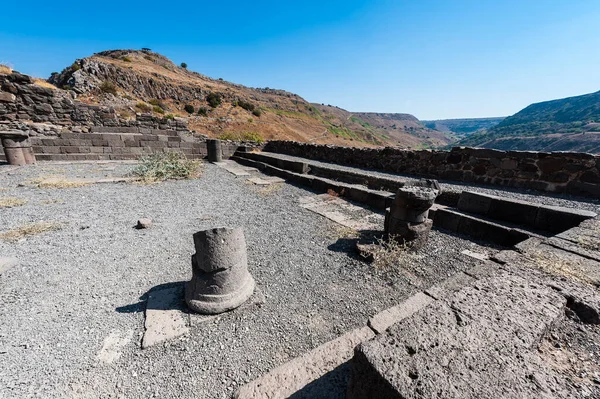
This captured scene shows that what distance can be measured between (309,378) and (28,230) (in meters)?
4.81

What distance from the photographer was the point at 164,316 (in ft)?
7.42

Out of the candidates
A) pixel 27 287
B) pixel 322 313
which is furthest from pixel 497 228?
pixel 27 287

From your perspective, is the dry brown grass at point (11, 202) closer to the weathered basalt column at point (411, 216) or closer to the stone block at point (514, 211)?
the weathered basalt column at point (411, 216)

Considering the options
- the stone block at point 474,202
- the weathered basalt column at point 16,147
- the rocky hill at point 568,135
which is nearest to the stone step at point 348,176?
the stone block at point 474,202

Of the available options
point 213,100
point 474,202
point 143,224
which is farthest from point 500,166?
point 213,100

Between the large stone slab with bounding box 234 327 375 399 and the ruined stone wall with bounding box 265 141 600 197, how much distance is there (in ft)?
20.8

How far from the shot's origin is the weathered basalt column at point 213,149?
484 inches

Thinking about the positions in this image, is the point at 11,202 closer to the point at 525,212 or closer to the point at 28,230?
the point at 28,230

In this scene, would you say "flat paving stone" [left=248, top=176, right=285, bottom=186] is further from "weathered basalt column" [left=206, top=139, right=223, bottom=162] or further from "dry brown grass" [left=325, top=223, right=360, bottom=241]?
"weathered basalt column" [left=206, top=139, right=223, bottom=162]

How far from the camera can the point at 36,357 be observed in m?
1.80

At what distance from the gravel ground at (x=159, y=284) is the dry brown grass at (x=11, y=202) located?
0.12 metres

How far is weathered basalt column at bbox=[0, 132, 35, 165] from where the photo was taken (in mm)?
8008

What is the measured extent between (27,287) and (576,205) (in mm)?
8250

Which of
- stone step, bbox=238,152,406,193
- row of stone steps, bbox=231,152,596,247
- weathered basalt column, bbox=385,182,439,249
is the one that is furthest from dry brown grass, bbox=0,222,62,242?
stone step, bbox=238,152,406,193
